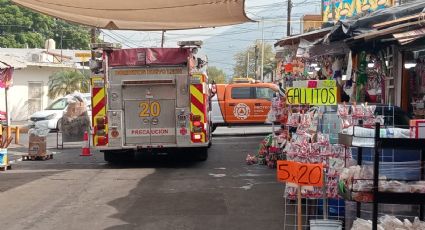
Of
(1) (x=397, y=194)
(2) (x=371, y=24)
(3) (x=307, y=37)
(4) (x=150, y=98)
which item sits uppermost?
(3) (x=307, y=37)

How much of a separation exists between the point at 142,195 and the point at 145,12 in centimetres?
442

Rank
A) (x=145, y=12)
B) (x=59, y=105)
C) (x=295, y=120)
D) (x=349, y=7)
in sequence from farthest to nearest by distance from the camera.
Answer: (x=59, y=105) < (x=349, y=7) < (x=145, y=12) < (x=295, y=120)

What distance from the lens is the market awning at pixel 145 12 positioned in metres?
10.6

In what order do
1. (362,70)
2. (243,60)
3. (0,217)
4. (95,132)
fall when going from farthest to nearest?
1. (243,60)
2. (95,132)
3. (362,70)
4. (0,217)

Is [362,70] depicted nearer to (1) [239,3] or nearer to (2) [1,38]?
(1) [239,3]

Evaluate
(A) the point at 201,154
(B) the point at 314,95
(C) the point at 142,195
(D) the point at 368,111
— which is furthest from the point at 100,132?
(D) the point at 368,111

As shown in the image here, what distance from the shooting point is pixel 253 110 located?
825 inches

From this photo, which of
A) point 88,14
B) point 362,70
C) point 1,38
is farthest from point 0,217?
point 1,38

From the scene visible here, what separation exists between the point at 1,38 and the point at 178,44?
40553mm

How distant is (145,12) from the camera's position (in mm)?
11734

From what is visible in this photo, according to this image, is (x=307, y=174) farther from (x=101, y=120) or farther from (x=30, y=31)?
(x=30, y=31)

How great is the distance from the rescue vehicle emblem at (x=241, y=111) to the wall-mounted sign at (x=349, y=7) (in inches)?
176

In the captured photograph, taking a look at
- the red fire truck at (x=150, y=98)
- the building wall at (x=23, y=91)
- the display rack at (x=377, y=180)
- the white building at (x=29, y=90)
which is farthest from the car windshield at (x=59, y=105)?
the display rack at (x=377, y=180)

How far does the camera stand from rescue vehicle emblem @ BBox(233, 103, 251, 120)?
21.0 m
